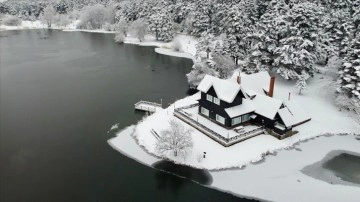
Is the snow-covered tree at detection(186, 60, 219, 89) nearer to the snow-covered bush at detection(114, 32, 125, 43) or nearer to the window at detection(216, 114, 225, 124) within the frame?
the window at detection(216, 114, 225, 124)

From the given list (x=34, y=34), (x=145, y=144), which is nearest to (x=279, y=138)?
(x=145, y=144)

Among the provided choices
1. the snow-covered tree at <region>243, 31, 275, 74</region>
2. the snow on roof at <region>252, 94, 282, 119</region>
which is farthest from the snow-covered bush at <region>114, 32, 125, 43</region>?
the snow on roof at <region>252, 94, 282, 119</region>

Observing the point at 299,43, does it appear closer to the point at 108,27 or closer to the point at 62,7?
the point at 108,27

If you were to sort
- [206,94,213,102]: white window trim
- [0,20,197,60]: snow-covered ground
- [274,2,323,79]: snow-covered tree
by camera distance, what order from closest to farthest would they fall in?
[206,94,213,102]: white window trim < [274,2,323,79]: snow-covered tree < [0,20,197,60]: snow-covered ground

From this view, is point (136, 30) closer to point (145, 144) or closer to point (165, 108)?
point (165, 108)

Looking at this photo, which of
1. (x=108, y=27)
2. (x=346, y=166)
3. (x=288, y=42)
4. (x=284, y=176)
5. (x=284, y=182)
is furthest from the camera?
(x=108, y=27)

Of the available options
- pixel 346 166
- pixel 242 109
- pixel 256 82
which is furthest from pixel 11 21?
pixel 346 166
